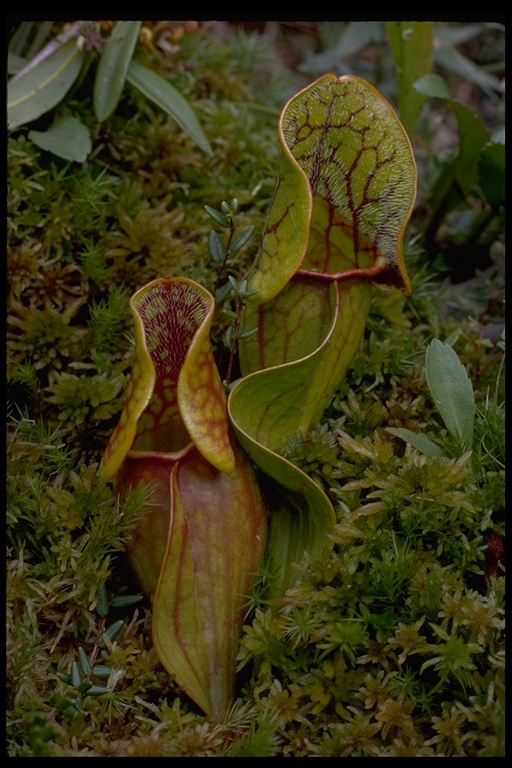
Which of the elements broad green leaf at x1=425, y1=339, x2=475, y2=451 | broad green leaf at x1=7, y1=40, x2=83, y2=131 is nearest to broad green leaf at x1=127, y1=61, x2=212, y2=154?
broad green leaf at x1=7, y1=40, x2=83, y2=131

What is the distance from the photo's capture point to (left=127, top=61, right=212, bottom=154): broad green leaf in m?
2.06

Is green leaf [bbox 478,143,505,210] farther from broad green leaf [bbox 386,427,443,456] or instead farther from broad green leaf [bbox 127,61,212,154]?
broad green leaf [bbox 386,427,443,456]

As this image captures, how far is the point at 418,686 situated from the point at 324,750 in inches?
9.2

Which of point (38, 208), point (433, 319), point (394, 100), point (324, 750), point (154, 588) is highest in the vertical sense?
point (394, 100)

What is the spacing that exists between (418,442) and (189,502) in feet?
1.84

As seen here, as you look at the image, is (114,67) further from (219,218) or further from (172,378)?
(172,378)

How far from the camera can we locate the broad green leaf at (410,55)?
217 centimetres

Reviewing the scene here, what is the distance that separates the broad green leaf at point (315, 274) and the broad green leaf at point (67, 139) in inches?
29.4

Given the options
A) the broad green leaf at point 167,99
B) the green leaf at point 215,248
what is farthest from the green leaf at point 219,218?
the broad green leaf at point 167,99

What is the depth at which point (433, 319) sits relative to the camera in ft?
6.89

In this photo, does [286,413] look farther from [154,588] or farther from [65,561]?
[65,561]

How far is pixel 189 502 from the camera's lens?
1.39m

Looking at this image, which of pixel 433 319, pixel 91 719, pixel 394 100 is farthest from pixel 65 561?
pixel 394 100
